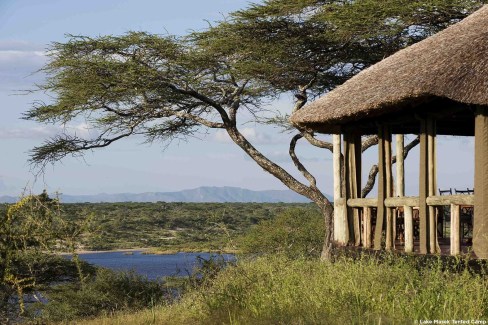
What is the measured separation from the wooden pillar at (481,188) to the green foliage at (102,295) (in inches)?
403

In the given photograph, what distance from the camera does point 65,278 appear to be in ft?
76.8

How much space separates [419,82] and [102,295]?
11.7 meters

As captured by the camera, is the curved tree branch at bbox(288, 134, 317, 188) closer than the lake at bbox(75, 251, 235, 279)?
Yes

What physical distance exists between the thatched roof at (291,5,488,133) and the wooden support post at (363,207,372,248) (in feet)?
4.84

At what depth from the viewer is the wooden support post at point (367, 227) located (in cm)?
1366

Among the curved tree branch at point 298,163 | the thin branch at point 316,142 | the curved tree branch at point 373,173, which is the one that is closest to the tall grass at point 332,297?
the curved tree branch at point 298,163

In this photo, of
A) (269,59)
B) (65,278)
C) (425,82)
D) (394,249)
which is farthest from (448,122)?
(65,278)

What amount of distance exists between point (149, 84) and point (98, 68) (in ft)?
4.39

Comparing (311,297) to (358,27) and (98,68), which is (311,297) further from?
(98,68)

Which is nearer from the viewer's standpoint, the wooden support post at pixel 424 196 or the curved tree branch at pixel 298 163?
the wooden support post at pixel 424 196

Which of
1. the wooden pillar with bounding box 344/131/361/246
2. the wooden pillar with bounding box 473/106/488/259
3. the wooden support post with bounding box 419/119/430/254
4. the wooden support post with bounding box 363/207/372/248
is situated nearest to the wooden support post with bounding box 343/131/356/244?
the wooden pillar with bounding box 344/131/361/246

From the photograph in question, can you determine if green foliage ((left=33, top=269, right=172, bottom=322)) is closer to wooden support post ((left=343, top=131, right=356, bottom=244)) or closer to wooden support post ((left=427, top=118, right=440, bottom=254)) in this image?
wooden support post ((left=343, top=131, right=356, bottom=244))

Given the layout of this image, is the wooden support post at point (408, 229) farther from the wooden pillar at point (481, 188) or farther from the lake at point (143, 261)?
the lake at point (143, 261)

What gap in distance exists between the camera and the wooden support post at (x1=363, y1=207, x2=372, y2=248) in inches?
538
